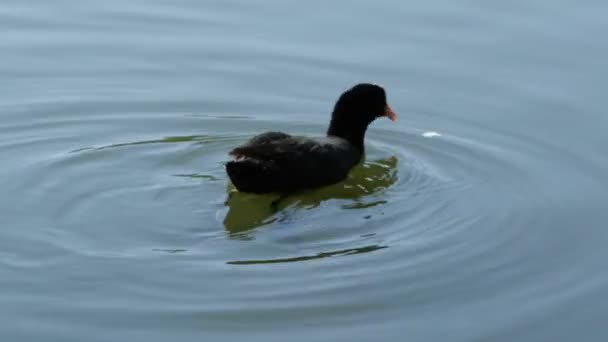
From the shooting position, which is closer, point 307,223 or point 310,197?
point 307,223

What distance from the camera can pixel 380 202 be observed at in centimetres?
1034

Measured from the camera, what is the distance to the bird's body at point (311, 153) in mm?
10031

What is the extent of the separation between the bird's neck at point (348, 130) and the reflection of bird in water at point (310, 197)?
221mm

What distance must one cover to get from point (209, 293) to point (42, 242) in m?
1.34

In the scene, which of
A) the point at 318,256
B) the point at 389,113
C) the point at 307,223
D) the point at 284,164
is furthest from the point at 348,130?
the point at 318,256

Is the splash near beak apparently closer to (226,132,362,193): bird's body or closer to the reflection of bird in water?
the reflection of bird in water

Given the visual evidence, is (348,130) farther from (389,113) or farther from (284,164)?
(284,164)

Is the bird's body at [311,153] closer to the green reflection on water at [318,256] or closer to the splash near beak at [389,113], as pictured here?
the splash near beak at [389,113]

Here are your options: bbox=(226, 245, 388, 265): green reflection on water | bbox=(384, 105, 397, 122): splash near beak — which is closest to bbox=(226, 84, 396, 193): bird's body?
bbox=(384, 105, 397, 122): splash near beak

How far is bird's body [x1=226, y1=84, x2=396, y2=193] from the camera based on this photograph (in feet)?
32.9

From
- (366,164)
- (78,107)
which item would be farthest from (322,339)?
(78,107)

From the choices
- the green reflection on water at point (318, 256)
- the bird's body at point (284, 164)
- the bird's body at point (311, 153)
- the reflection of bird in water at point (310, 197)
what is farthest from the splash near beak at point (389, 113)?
the green reflection on water at point (318, 256)

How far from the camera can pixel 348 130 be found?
1149cm

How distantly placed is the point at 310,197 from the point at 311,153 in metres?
0.34
